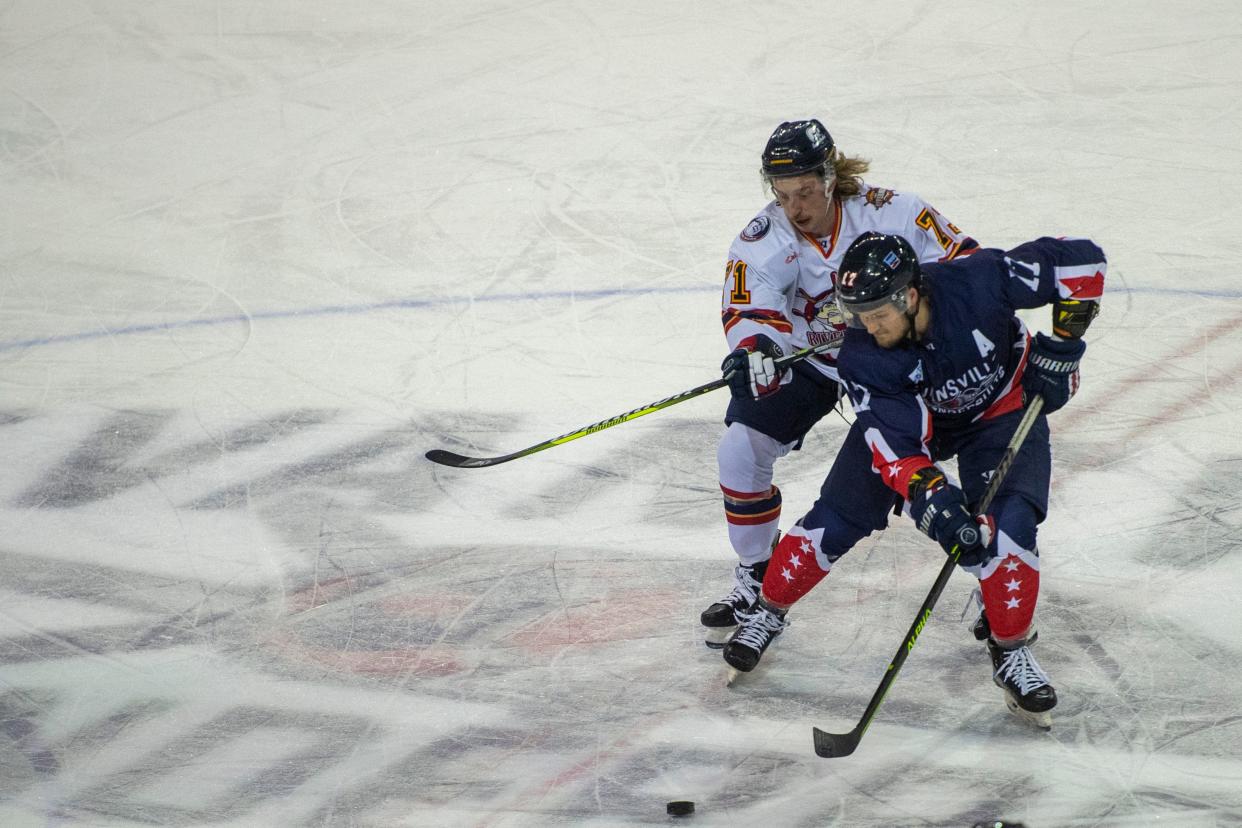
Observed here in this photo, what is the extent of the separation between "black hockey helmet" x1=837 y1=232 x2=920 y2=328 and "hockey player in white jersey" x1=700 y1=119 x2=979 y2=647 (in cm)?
30

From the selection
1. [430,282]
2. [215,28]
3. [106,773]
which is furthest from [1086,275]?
[215,28]

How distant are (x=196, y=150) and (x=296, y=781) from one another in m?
4.17


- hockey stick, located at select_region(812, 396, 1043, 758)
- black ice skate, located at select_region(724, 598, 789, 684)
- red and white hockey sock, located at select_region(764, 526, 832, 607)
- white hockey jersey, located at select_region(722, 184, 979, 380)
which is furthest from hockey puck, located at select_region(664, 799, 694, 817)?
white hockey jersey, located at select_region(722, 184, 979, 380)

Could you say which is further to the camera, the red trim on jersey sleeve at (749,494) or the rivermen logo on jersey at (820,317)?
the red trim on jersey sleeve at (749,494)

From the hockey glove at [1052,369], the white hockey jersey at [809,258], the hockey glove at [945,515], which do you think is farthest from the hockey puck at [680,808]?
the hockey glove at [1052,369]

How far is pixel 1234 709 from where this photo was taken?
2.89 m

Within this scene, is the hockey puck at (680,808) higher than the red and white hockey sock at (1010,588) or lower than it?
lower

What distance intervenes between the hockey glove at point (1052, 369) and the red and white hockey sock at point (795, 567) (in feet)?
1.85

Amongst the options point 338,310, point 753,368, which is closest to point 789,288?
point 753,368

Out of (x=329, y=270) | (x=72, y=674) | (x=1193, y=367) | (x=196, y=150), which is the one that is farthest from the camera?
(x=196, y=150)

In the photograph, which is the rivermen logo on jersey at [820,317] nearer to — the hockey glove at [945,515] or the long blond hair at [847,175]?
the long blond hair at [847,175]

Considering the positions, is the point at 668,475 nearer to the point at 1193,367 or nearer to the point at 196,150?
the point at 1193,367

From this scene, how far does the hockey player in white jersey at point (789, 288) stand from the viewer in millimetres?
2979

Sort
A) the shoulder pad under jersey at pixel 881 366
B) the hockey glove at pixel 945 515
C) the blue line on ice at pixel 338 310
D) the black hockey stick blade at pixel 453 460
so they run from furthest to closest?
the blue line on ice at pixel 338 310, the black hockey stick blade at pixel 453 460, the shoulder pad under jersey at pixel 881 366, the hockey glove at pixel 945 515
